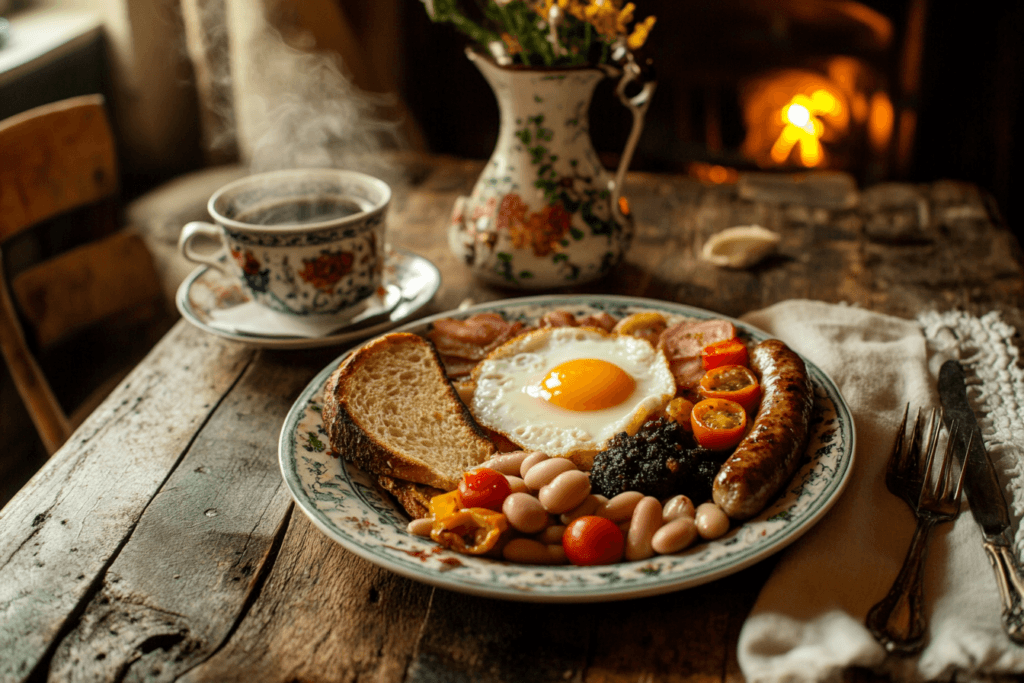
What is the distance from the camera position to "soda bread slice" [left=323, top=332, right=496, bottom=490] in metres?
1.39

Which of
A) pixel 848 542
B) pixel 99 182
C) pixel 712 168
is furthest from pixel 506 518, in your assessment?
pixel 712 168

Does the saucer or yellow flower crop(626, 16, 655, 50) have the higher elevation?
yellow flower crop(626, 16, 655, 50)

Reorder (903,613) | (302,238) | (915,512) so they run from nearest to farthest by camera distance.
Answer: (903,613) < (915,512) < (302,238)

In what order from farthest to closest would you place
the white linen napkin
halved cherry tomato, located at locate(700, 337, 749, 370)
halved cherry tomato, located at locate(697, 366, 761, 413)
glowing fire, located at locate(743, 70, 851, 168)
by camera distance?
glowing fire, located at locate(743, 70, 851, 168) → halved cherry tomato, located at locate(700, 337, 749, 370) → halved cherry tomato, located at locate(697, 366, 761, 413) → the white linen napkin

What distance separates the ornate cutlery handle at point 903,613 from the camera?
104 cm

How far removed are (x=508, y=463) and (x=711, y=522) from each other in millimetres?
376

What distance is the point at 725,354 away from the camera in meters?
1.60

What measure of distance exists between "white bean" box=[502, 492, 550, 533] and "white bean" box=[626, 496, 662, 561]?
14 centimetres

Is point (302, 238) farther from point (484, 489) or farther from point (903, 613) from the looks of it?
point (903, 613)

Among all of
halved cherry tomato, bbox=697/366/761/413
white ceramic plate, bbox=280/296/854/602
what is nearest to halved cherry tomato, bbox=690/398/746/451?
halved cherry tomato, bbox=697/366/761/413

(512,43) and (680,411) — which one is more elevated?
(512,43)

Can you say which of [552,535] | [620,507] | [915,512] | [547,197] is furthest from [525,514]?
[547,197]

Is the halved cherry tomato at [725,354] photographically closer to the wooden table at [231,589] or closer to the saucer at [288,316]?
the wooden table at [231,589]

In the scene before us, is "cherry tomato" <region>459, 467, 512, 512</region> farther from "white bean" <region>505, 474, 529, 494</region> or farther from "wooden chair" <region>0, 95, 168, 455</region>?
"wooden chair" <region>0, 95, 168, 455</region>
